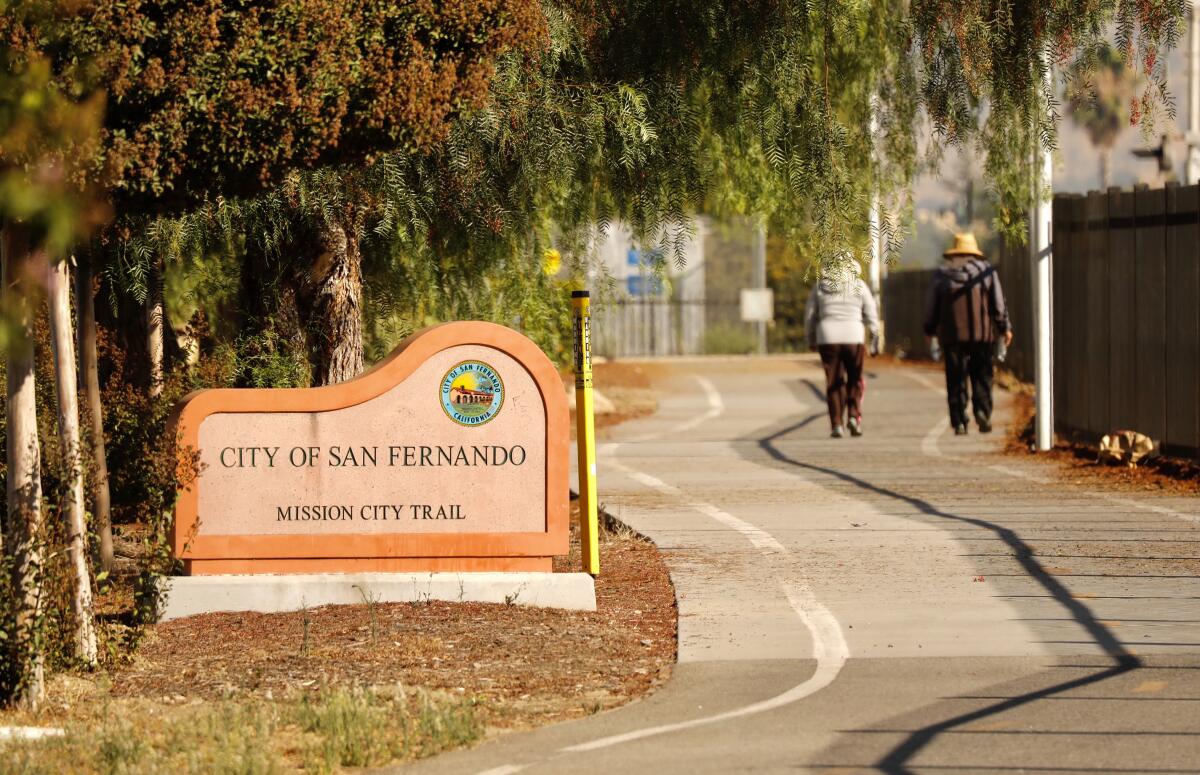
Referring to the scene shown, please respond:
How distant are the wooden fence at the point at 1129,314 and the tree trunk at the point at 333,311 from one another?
6460mm

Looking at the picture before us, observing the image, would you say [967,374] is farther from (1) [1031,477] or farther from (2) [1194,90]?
(2) [1194,90]

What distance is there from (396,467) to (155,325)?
131 inches

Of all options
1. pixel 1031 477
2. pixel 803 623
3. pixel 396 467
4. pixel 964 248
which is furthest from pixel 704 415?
pixel 803 623

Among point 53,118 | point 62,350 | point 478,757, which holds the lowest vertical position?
point 478,757

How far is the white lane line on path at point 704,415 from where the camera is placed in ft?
66.3

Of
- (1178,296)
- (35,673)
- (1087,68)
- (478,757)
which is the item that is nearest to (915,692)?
(478,757)

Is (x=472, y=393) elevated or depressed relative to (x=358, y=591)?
elevated

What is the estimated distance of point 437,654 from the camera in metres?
8.52

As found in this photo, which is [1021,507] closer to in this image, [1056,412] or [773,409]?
[1056,412]

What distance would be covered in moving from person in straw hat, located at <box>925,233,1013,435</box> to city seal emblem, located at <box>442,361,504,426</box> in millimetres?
8737

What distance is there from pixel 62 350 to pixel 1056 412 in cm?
1180

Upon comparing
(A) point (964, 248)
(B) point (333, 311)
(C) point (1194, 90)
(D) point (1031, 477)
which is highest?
(C) point (1194, 90)

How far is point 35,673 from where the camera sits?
7789mm

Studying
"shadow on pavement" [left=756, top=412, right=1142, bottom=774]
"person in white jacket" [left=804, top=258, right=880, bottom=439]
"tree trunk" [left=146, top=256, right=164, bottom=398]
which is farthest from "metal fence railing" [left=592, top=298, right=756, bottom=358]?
"tree trunk" [left=146, top=256, right=164, bottom=398]
